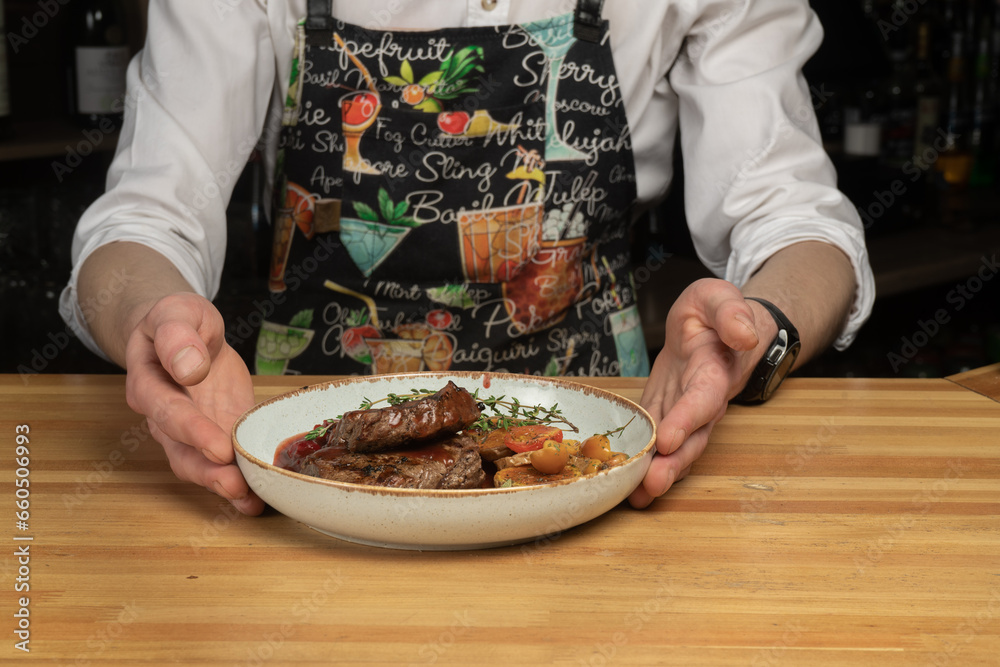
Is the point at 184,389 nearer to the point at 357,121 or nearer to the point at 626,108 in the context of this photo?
the point at 357,121

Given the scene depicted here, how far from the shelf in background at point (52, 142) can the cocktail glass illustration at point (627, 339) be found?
3.99 ft

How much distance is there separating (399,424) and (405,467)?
1.9 inches

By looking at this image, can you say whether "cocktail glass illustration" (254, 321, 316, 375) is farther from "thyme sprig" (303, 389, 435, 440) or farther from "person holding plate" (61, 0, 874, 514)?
"thyme sprig" (303, 389, 435, 440)

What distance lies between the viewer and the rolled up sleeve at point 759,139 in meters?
1.39

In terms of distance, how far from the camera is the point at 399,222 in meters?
1.42

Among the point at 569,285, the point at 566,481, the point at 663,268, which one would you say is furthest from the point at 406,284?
the point at 663,268

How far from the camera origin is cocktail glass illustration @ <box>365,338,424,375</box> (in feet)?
4.81

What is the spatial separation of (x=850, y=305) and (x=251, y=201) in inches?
58.0

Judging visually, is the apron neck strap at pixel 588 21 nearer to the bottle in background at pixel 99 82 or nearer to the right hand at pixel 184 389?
the right hand at pixel 184 389

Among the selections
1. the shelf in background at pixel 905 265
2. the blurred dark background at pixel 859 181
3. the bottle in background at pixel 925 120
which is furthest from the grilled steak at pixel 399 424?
the bottle in background at pixel 925 120

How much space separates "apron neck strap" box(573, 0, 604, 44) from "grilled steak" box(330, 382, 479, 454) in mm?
775

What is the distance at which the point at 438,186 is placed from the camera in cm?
142

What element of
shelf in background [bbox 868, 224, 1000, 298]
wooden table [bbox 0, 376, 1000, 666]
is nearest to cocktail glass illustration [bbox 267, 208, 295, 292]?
wooden table [bbox 0, 376, 1000, 666]

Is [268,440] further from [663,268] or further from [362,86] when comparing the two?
[663,268]
